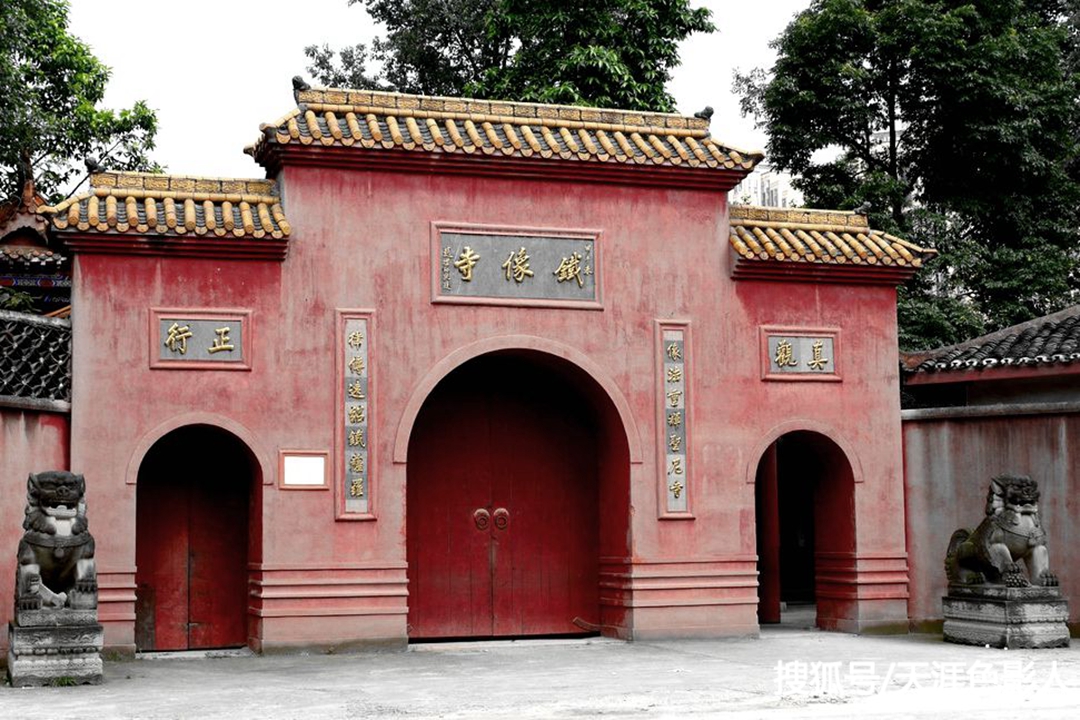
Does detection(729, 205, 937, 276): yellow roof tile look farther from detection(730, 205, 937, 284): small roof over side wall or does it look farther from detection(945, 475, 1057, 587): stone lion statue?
detection(945, 475, 1057, 587): stone lion statue

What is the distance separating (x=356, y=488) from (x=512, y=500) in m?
1.96

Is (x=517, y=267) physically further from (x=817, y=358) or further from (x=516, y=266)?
(x=817, y=358)

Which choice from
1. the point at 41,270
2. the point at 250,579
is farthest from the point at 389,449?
the point at 41,270

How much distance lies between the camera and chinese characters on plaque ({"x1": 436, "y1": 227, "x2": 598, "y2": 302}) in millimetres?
12578

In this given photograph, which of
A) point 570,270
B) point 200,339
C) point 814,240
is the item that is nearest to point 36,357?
point 200,339

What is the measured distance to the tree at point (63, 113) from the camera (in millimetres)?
21156

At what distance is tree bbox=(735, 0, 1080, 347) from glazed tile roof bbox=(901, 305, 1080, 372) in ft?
14.8

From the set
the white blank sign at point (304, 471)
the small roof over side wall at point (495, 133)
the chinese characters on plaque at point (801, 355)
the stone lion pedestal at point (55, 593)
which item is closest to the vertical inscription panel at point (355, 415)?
the white blank sign at point (304, 471)

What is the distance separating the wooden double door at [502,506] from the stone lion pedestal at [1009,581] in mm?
3513

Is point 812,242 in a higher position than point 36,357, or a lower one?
higher

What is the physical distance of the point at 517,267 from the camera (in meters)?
12.7

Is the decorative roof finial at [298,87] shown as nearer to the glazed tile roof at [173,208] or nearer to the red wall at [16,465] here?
the glazed tile roof at [173,208]

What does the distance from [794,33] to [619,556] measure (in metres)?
11.2

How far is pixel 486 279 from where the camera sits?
41.4ft
